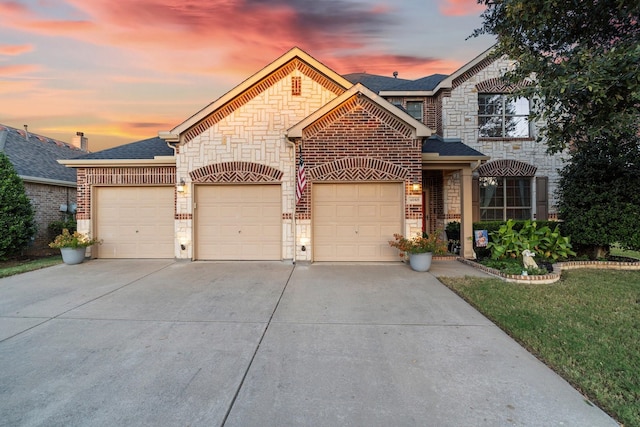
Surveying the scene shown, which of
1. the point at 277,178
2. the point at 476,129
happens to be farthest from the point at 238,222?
the point at 476,129

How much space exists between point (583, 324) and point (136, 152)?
39.7 ft

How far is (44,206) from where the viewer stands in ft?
39.6

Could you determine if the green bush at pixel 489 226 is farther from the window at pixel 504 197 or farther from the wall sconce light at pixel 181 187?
the wall sconce light at pixel 181 187

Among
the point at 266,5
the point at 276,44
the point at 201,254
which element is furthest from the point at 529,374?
the point at 276,44

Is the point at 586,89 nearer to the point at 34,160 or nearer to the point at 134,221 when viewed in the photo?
the point at 134,221

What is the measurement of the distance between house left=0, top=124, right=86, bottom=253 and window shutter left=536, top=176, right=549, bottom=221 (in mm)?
18689

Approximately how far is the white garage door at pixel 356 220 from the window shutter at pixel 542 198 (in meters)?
6.46

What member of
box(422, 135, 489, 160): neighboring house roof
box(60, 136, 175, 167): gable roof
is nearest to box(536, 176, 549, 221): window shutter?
box(422, 135, 489, 160): neighboring house roof

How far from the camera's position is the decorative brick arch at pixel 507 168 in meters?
11.6

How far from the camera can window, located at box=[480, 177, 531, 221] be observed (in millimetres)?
11742

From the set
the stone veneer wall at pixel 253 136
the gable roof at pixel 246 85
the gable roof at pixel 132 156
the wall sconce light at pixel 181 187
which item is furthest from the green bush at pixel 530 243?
the gable roof at pixel 132 156

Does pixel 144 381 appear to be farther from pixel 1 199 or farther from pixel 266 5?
pixel 266 5

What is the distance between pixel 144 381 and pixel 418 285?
5.26 meters

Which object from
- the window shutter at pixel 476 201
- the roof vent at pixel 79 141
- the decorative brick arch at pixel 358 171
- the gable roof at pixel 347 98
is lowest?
the window shutter at pixel 476 201
